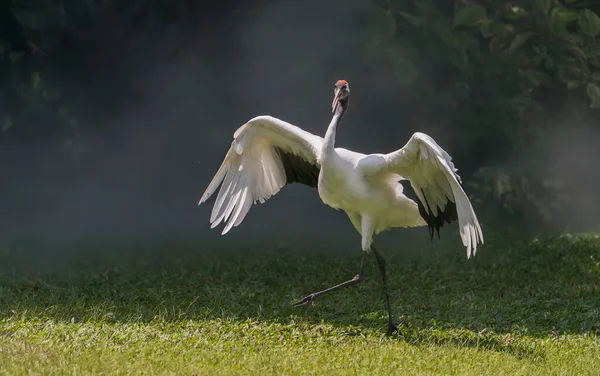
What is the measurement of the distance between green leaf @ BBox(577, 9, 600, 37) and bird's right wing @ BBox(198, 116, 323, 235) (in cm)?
480

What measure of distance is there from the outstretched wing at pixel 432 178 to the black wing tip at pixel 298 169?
739mm

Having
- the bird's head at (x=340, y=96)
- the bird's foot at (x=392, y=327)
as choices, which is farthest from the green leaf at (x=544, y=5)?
the bird's foot at (x=392, y=327)

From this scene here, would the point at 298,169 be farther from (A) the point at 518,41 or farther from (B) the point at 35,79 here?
(A) the point at 518,41

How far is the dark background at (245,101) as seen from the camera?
31.3 ft

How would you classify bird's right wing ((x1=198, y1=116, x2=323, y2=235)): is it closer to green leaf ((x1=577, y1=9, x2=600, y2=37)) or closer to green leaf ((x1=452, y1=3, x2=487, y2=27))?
green leaf ((x1=452, y1=3, x2=487, y2=27))

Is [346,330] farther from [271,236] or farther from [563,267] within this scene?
[271,236]

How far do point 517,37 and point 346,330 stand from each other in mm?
5568

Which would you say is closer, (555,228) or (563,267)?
(563,267)

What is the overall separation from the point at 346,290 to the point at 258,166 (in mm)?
1118

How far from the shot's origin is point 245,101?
32.5 ft

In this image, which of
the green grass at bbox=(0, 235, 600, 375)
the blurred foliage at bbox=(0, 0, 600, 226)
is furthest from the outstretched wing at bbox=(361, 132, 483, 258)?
the blurred foliage at bbox=(0, 0, 600, 226)

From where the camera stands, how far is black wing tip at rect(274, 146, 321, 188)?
6430 mm

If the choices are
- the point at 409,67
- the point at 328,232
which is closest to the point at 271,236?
the point at 328,232

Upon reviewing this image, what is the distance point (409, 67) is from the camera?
9.46 m
